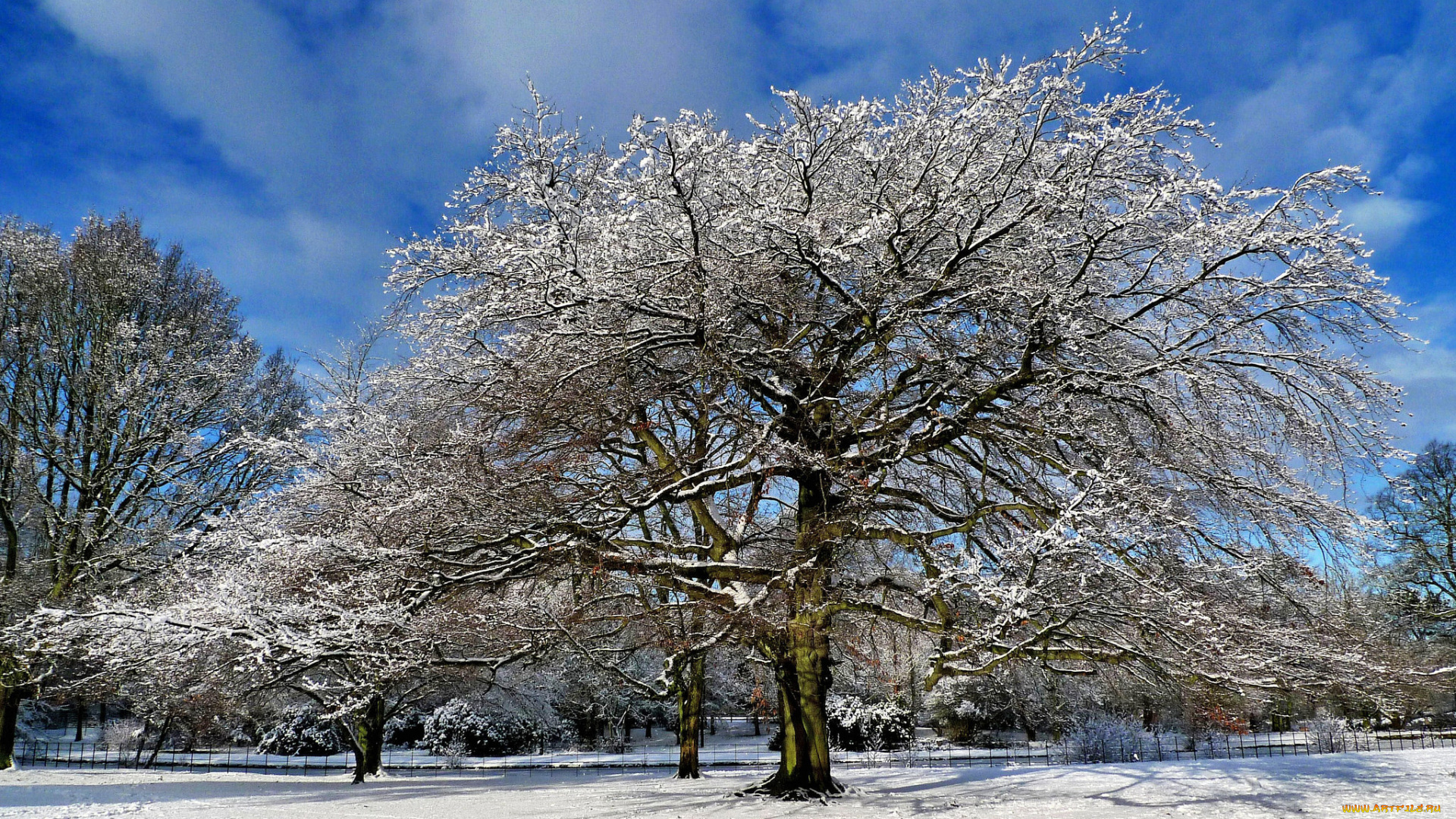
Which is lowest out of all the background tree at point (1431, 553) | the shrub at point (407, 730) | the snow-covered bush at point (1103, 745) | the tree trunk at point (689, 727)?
the shrub at point (407, 730)

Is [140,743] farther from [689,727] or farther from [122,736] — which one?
[689,727]

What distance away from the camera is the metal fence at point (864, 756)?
763 inches

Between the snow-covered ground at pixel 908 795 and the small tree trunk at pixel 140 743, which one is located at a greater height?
the snow-covered ground at pixel 908 795

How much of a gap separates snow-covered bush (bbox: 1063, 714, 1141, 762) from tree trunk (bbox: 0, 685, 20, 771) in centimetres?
2176

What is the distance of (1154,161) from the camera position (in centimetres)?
914

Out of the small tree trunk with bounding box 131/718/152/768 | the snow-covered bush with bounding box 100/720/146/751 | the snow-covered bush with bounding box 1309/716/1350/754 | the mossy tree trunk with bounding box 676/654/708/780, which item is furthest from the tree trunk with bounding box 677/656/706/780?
the snow-covered bush with bounding box 100/720/146/751

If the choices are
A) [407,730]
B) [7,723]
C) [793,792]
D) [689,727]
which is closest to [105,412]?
[7,723]

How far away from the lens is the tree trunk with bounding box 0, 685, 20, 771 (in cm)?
1630

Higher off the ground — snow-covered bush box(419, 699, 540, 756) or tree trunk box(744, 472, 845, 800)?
tree trunk box(744, 472, 845, 800)

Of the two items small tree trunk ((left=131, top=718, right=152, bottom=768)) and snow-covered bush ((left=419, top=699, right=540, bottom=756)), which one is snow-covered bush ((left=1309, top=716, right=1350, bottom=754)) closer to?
snow-covered bush ((left=419, top=699, right=540, bottom=756))

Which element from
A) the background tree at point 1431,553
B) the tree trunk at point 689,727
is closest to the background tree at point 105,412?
the tree trunk at point 689,727

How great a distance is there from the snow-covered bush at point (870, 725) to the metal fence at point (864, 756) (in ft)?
1.42

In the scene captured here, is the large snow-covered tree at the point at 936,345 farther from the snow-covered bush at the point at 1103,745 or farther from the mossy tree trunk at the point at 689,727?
the snow-covered bush at the point at 1103,745

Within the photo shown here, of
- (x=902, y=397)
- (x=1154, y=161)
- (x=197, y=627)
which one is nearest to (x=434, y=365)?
(x=197, y=627)
